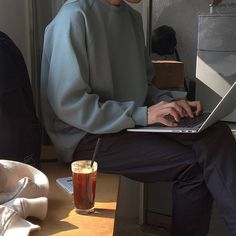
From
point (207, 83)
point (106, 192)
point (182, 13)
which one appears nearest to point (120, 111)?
point (106, 192)

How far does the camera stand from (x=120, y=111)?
1308 millimetres

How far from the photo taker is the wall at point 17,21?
1622 millimetres

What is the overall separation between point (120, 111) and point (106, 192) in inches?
9.5

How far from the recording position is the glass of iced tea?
3.47 ft

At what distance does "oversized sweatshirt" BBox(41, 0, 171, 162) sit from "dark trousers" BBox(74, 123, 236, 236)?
0.06 meters

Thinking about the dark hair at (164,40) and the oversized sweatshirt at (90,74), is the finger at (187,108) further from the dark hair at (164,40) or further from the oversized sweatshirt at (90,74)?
the dark hair at (164,40)

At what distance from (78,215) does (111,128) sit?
307 millimetres

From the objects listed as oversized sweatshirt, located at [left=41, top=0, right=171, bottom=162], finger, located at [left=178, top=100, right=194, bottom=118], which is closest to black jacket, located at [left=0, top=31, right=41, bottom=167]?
oversized sweatshirt, located at [left=41, top=0, right=171, bottom=162]

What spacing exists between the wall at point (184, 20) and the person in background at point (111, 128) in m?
0.59

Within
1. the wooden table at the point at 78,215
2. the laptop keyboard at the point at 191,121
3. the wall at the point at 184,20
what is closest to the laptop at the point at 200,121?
the laptop keyboard at the point at 191,121

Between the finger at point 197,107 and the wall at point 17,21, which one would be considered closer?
the finger at point 197,107

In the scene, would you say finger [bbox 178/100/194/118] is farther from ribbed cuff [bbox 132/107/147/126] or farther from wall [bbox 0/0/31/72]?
wall [bbox 0/0/31/72]

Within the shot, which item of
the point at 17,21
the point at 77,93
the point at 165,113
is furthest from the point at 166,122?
the point at 17,21

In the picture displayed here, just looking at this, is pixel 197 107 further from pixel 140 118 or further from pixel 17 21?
pixel 17 21
